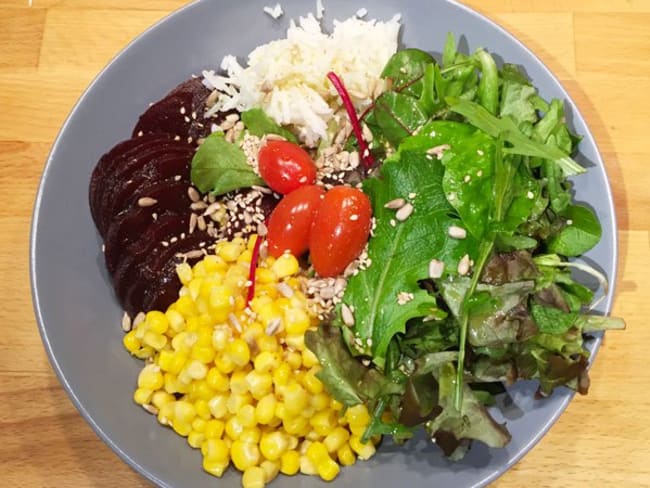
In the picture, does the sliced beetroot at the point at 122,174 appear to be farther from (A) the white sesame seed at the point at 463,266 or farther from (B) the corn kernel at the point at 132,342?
(A) the white sesame seed at the point at 463,266

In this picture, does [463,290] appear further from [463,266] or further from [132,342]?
[132,342]

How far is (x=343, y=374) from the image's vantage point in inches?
66.2

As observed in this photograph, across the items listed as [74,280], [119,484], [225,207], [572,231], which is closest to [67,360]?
[74,280]

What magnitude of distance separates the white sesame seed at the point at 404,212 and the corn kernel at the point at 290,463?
0.64 metres

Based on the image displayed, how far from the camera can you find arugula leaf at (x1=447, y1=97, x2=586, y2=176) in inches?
66.7

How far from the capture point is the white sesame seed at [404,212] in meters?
1.75

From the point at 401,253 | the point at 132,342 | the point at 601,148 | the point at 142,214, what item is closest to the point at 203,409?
the point at 132,342

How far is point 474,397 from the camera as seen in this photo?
5.56 feet

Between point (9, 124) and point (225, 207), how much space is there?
0.85 meters

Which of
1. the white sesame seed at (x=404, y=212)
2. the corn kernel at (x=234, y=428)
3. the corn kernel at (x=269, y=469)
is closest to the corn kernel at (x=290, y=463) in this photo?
the corn kernel at (x=269, y=469)

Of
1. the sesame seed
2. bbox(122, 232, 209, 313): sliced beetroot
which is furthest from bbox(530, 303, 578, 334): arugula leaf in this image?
the sesame seed

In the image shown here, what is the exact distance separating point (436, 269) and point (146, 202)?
30.0 inches

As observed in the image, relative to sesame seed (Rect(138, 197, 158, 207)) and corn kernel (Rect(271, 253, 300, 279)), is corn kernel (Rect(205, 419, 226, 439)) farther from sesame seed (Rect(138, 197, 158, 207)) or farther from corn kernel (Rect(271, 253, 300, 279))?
sesame seed (Rect(138, 197, 158, 207))

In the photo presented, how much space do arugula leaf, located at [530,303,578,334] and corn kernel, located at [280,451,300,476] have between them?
2.19 ft
